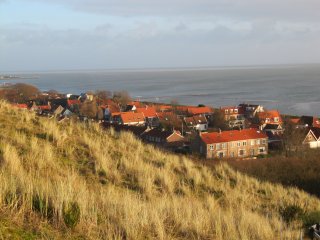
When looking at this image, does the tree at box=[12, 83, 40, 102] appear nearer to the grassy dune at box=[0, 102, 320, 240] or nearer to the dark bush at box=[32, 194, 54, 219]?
the grassy dune at box=[0, 102, 320, 240]

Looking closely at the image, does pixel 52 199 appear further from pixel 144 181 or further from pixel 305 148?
pixel 305 148

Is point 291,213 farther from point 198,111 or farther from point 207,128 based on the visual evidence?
point 198,111

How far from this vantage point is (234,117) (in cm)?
6169

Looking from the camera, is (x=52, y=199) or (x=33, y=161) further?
(x=33, y=161)

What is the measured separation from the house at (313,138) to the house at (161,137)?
15003 millimetres

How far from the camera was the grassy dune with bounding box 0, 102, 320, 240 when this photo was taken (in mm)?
4566

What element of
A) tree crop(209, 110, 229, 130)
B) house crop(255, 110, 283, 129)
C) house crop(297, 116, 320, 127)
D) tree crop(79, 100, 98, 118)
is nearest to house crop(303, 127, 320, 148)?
house crop(297, 116, 320, 127)

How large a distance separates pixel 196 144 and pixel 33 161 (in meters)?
35.4

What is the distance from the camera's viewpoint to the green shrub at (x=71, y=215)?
176 inches

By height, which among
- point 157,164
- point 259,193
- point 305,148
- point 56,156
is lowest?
point 305,148

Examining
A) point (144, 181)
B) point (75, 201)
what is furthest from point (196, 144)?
point (75, 201)

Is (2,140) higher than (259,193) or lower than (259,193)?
higher

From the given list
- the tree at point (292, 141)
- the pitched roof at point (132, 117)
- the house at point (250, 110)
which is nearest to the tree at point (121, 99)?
the pitched roof at point (132, 117)

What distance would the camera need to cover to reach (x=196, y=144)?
42219 millimetres
